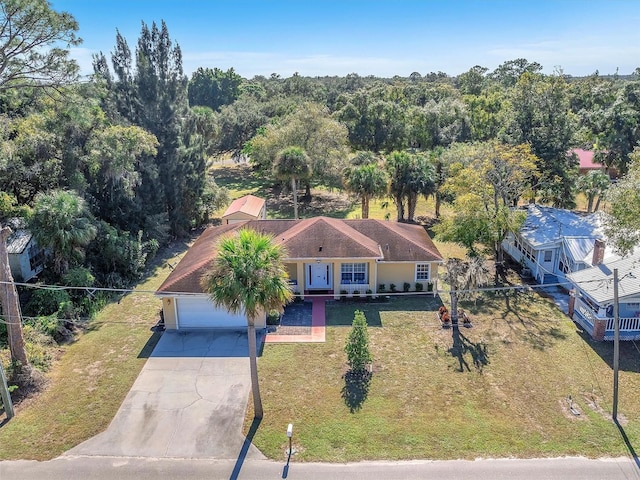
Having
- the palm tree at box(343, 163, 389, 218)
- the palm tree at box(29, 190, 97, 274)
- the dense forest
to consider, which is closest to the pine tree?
the dense forest

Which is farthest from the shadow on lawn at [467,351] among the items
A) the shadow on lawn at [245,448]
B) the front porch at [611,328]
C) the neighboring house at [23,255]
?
the neighboring house at [23,255]

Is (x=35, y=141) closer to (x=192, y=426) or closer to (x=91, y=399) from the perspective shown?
(x=91, y=399)

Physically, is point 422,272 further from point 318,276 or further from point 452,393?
point 452,393

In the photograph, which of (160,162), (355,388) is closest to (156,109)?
(160,162)

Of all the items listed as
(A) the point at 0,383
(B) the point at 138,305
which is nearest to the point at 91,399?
(A) the point at 0,383

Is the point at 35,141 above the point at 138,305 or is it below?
above
